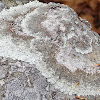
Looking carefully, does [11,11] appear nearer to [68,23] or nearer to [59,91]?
[68,23]

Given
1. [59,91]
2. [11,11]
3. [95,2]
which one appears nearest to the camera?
[59,91]

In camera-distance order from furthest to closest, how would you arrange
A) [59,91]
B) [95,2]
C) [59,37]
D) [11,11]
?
[95,2] < [11,11] < [59,37] < [59,91]

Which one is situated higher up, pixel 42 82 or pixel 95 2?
pixel 95 2

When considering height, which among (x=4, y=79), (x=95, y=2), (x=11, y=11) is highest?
(x=95, y=2)

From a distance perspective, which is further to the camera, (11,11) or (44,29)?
(11,11)

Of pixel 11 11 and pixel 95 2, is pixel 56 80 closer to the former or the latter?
pixel 11 11

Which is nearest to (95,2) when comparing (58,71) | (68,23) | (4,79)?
(68,23)
